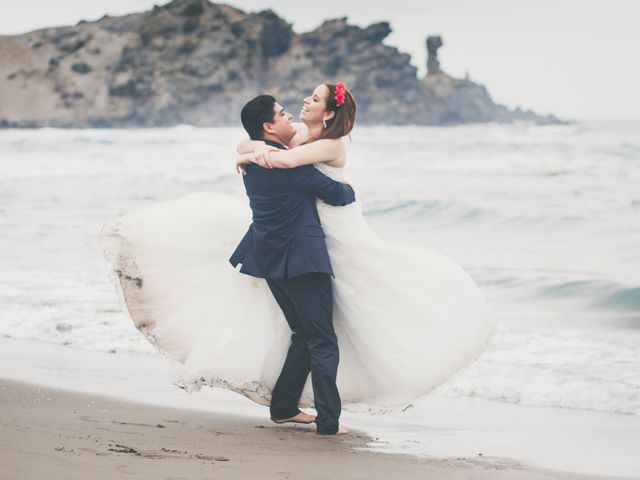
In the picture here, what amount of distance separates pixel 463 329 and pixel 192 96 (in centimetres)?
11429

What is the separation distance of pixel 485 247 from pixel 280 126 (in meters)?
9.10

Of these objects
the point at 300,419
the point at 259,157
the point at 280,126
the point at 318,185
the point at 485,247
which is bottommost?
the point at 485,247

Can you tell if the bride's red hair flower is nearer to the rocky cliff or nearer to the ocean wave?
the ocean wave

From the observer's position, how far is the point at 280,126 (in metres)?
4.48

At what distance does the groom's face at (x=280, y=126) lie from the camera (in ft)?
14.7

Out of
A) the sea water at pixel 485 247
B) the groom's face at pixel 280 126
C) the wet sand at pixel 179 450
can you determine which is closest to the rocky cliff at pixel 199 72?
the sea water at pixel 485 247

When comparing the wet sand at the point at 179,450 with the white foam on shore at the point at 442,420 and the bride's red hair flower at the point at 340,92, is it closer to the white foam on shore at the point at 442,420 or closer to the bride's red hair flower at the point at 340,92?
the white foam on shore at the point at 442,420

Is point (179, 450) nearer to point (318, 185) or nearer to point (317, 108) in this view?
point (318, 185)

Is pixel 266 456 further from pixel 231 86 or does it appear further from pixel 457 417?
pixel 231 86

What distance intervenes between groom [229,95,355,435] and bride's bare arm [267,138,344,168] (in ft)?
0.18

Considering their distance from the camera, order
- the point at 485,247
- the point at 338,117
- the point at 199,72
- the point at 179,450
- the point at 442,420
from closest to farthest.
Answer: the point at 179,450 → the point at 338,117 → the point at 442,420 → the point at 485,247 → the point at 199,72

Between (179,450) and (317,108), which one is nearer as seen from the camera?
(179,450)

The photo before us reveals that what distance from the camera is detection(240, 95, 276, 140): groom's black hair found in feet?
14.6

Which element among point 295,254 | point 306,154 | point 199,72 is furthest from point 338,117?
point 199,72
